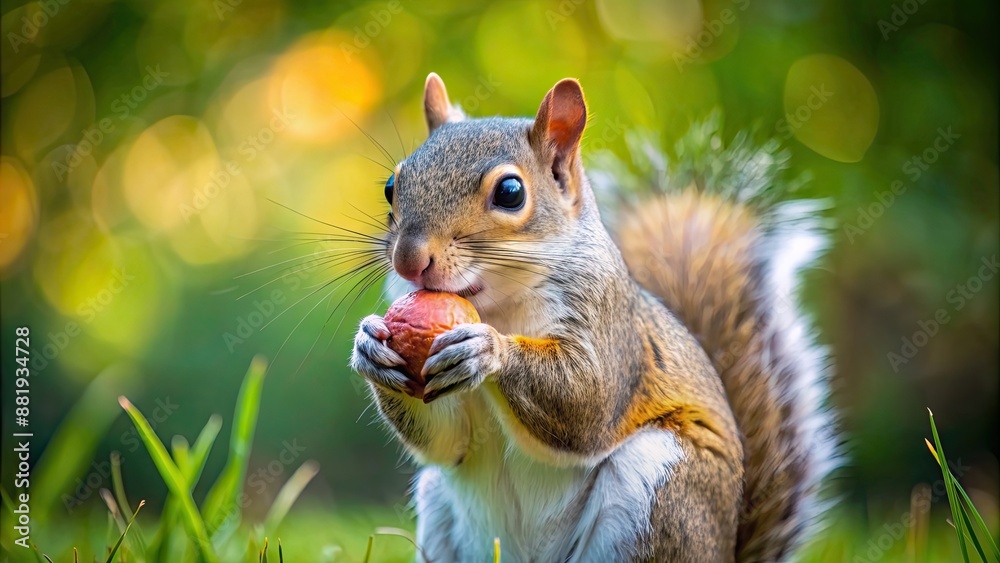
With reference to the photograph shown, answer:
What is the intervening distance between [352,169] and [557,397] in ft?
8.74

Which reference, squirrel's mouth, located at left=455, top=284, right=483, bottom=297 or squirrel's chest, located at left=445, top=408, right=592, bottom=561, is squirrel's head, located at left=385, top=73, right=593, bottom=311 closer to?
squirrel's mouth, located at left=455, top=284, right=483, bottom=297

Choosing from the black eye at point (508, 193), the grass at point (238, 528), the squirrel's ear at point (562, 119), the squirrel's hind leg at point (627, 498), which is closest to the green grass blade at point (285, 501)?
the grass at point (238, 528)

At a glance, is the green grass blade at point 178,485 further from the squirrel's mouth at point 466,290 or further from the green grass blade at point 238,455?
the squirrel's mouth at point 466,290

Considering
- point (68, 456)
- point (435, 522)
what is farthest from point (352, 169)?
point (435, 522)

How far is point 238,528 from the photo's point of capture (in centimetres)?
190

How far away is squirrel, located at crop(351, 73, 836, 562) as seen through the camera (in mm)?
1324

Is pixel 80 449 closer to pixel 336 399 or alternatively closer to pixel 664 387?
pixel 664 387

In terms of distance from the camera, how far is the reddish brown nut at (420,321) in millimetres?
1271

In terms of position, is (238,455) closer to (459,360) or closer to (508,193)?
(459,360)

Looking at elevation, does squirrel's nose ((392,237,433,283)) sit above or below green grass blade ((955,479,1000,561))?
above

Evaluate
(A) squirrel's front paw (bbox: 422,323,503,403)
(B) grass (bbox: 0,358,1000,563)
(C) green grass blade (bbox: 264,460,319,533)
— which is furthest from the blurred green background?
(A) squirrel's front paw (bbox: 422,323,503,403)

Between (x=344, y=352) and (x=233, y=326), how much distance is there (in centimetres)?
57

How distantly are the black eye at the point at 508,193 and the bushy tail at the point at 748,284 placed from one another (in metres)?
0.68

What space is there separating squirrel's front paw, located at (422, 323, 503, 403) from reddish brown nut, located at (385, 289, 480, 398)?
3 cm
